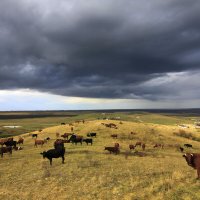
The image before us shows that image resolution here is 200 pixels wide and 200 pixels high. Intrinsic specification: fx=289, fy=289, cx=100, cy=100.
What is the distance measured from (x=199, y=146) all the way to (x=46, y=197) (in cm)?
5164

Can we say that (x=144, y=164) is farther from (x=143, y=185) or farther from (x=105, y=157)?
(x=143, y=185)

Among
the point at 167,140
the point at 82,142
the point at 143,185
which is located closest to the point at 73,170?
the point at 143,185

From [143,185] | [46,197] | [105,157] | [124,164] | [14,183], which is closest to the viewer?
[46,197]

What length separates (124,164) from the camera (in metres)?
31.2

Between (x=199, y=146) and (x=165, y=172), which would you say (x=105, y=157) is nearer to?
(x=165, y=172)

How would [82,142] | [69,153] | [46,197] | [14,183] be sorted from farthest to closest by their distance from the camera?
[82,142] → [69,153] → [14,183] → [46,197]

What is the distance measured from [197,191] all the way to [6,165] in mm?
22154

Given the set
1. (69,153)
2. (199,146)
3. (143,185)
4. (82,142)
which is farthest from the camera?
(199,146)

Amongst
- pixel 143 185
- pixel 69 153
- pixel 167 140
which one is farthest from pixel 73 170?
pixel 167 140

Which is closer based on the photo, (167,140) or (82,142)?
(82,142)

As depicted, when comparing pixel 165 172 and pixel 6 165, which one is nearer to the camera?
pixel 165 172

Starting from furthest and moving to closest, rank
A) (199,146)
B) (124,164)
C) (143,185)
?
(199,146), (124,164), (143,185)

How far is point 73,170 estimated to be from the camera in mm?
28047

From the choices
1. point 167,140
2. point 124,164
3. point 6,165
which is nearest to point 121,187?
point 124,164
